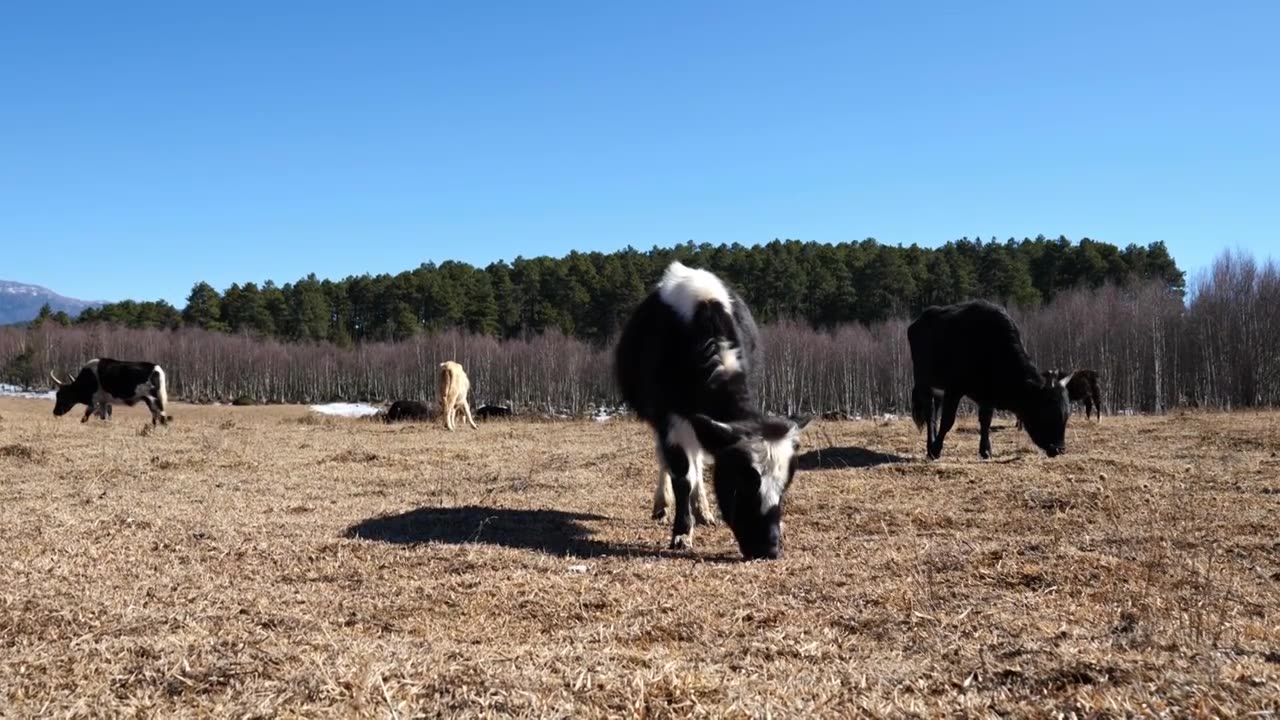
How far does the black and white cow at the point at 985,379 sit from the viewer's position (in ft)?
40.2

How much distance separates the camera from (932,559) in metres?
6.04

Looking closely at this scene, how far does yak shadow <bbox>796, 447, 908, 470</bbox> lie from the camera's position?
38.2 ft

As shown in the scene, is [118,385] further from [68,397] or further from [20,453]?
[20,453]

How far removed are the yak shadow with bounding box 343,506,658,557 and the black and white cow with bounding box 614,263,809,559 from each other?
2.32ft

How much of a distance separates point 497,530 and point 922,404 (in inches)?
324

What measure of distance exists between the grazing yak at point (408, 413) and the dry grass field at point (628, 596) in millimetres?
17767

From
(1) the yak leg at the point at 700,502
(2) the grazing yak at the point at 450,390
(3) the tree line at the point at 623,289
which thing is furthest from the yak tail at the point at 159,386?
(3) the tree line at the point at 623,289

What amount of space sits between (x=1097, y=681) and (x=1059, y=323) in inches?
1781

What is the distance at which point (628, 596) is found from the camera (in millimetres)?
5109

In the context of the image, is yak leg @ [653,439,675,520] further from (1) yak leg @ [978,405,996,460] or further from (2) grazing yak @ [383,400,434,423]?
(2) grazing yak @ [383,400,434,423]

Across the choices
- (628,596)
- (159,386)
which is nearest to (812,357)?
(159,386)

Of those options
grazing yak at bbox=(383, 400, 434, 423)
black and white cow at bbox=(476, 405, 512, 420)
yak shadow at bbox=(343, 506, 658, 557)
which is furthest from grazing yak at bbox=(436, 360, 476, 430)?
yak shadow at bbox=(343, 506, 658, 557)

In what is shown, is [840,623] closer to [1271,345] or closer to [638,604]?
[638,604]

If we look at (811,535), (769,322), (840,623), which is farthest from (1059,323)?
(840,623)
